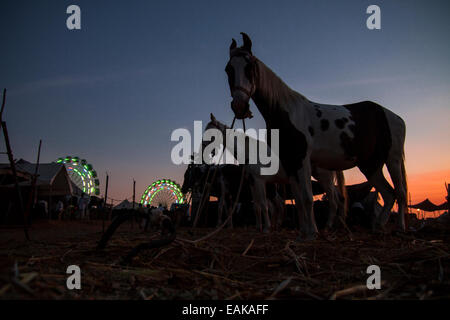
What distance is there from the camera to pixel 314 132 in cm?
440

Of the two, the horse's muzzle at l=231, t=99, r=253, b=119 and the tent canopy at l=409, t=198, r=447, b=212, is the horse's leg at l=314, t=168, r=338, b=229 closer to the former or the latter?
the horse's muzzle at l=231, t=99, r=253, b=119

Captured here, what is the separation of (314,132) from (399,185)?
2233mm

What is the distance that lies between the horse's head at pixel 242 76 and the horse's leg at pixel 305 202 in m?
1.11

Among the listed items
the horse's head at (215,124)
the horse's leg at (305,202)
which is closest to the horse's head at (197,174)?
the horse's head at (215,124)

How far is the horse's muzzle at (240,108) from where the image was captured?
3.63m

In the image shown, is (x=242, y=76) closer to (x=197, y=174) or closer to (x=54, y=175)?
(x=197, y=174)

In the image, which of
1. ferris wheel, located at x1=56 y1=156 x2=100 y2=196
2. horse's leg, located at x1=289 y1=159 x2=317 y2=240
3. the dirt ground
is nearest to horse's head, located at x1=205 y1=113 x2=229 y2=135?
horse's leg, located at x1=289 y1=159 x2=317 y2=240

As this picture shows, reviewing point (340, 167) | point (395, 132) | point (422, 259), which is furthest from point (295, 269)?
point (395, 132)

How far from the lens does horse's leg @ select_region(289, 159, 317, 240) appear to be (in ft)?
12.5

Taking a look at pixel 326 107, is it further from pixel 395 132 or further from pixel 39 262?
pixel 39 262

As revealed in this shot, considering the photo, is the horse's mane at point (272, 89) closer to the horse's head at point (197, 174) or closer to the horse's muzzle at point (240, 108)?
the horse's muzzle at point (240, 108)

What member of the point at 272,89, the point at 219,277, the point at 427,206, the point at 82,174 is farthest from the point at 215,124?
the point at 427,206

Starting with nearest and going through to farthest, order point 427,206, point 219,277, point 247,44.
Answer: point 219,277 < point 247,44 < point 427,206

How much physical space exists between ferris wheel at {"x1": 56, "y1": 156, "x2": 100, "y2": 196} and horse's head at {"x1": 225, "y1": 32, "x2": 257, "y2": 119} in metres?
35.2
